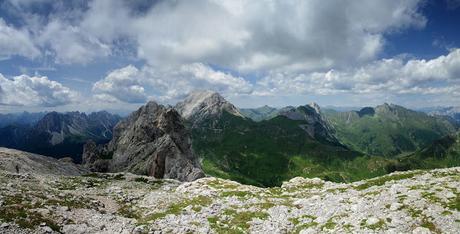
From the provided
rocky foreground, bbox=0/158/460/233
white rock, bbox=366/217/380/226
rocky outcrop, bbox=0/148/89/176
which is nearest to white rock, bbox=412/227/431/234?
rocky foreground, bbox=0/158/460/233

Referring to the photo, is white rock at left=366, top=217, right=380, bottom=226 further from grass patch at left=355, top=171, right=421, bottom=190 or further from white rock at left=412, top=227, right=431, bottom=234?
grass patch at left=355, top=171, right=421, bottom=190

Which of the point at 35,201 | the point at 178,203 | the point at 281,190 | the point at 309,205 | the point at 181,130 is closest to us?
the point at 35,201

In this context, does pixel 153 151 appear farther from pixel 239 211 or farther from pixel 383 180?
pixel 239 211

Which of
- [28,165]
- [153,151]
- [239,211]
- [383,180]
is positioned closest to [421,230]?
→ [239,211]

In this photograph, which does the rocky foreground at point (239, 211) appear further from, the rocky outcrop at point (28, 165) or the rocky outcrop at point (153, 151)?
the rocky outcrop at point (153, 151)

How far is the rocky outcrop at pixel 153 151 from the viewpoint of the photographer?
13875 cm

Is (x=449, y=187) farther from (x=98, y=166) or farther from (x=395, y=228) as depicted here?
(x=98, y=166)

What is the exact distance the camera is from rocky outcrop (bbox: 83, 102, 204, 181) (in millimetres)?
138750

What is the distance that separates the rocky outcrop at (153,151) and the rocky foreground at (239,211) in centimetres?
8391

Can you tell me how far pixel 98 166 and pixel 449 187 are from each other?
149070mm

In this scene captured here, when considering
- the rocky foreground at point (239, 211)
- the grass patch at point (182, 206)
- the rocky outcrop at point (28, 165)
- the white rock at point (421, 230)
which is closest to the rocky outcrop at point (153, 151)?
the rocky outcrop at point (28, 165)

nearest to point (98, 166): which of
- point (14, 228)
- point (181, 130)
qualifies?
point (181, 130)

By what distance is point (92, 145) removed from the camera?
622ft

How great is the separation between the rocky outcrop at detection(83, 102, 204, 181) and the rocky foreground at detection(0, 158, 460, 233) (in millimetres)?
83915
